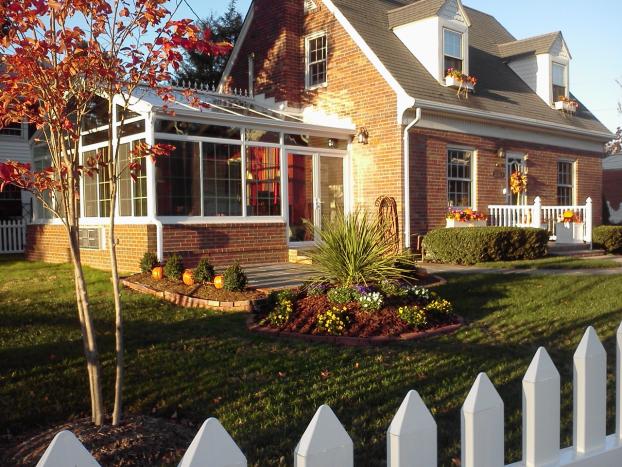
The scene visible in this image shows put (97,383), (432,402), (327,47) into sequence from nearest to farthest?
(97,383), (432,402), (327,47)

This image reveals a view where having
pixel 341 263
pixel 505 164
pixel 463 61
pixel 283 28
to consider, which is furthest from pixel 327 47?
pixel 341 263

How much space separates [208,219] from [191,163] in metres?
1.18

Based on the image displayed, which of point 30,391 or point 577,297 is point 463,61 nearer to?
point 577,297

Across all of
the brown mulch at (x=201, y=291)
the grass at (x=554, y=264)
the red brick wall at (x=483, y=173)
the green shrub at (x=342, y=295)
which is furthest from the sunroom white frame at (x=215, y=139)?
the green shrub at (x=342, y=295)

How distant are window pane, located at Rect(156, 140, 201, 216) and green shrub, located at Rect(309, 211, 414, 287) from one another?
490 cm

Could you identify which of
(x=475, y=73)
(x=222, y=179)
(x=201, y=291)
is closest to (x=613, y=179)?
(x=475, y=73)

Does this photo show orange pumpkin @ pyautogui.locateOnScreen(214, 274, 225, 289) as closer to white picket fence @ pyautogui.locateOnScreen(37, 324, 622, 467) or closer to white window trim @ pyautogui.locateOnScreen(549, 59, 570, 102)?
white picket fence @ pyautogui.locateOnScreen(37, 324, 622, 467)

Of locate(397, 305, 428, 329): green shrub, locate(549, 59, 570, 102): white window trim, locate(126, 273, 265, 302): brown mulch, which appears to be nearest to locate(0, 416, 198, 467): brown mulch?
locate(397, 305, 428, 329): green shrub

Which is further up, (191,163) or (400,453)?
(191,163)

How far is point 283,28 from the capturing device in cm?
1631

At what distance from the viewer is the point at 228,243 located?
486 inches

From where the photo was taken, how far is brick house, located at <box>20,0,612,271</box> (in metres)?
12.0

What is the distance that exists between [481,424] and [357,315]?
4703mm

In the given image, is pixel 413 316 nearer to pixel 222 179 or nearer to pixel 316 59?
pixel 222 179
